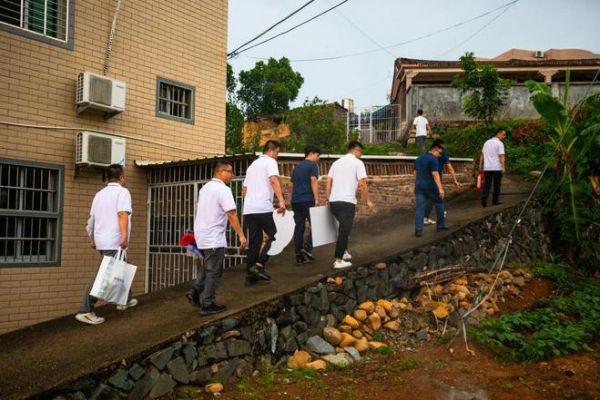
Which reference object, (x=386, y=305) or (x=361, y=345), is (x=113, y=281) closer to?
(x=361, y=345)

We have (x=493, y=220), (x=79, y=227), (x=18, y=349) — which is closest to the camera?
(x=18, y=349)

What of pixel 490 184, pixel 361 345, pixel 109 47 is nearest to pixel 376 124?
pixel 490 184

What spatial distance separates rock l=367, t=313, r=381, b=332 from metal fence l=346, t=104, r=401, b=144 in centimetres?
1626

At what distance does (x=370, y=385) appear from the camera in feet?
19.1

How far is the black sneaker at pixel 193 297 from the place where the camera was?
259 inches

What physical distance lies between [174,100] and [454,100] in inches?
470

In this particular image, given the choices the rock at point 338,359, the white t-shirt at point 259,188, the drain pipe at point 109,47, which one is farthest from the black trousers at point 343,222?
the drain pipe at point 109,47

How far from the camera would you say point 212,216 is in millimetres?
6203

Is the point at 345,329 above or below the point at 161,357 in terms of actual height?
below

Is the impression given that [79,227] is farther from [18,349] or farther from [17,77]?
[18,349]

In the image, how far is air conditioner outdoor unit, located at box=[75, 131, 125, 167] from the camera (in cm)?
946

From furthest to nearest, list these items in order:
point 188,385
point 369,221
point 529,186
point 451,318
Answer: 1. point 529,186
2. point 369,221
3. point 451,318
4. point 188,385

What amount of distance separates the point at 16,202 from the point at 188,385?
17.4 feet

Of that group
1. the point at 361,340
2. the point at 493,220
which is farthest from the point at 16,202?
the point at 493,220
